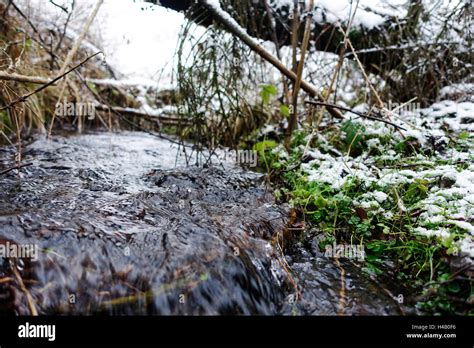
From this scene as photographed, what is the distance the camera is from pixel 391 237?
2.07m

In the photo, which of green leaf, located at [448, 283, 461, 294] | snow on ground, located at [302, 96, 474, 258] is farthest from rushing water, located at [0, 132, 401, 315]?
snow on ground, located at [302, 96, 474, 258]

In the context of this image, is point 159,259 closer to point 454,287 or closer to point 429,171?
point 454,287

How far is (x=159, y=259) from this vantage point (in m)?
1.66

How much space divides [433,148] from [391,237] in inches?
52.5

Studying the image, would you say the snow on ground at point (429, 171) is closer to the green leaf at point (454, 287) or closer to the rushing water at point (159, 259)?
the green leaf at point (454, 287)

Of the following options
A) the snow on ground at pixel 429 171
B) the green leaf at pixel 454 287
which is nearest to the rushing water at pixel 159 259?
the green leaf at pixel 454 287

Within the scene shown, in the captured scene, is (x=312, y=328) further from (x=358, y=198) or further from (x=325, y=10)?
(x=325, y=10)

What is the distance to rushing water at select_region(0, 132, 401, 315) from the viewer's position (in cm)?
148

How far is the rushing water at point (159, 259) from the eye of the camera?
1.48 m

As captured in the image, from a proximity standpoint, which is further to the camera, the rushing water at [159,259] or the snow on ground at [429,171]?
the snow on ground at [429,171]

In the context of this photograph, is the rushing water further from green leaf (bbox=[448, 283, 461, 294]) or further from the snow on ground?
the snow on ground

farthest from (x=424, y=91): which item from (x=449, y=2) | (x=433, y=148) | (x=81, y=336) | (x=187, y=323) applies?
(x=81, y=336)

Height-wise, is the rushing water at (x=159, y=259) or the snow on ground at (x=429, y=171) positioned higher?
the snow on ground at (x=429, y=171)

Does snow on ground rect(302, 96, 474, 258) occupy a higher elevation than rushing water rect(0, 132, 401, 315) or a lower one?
higher
